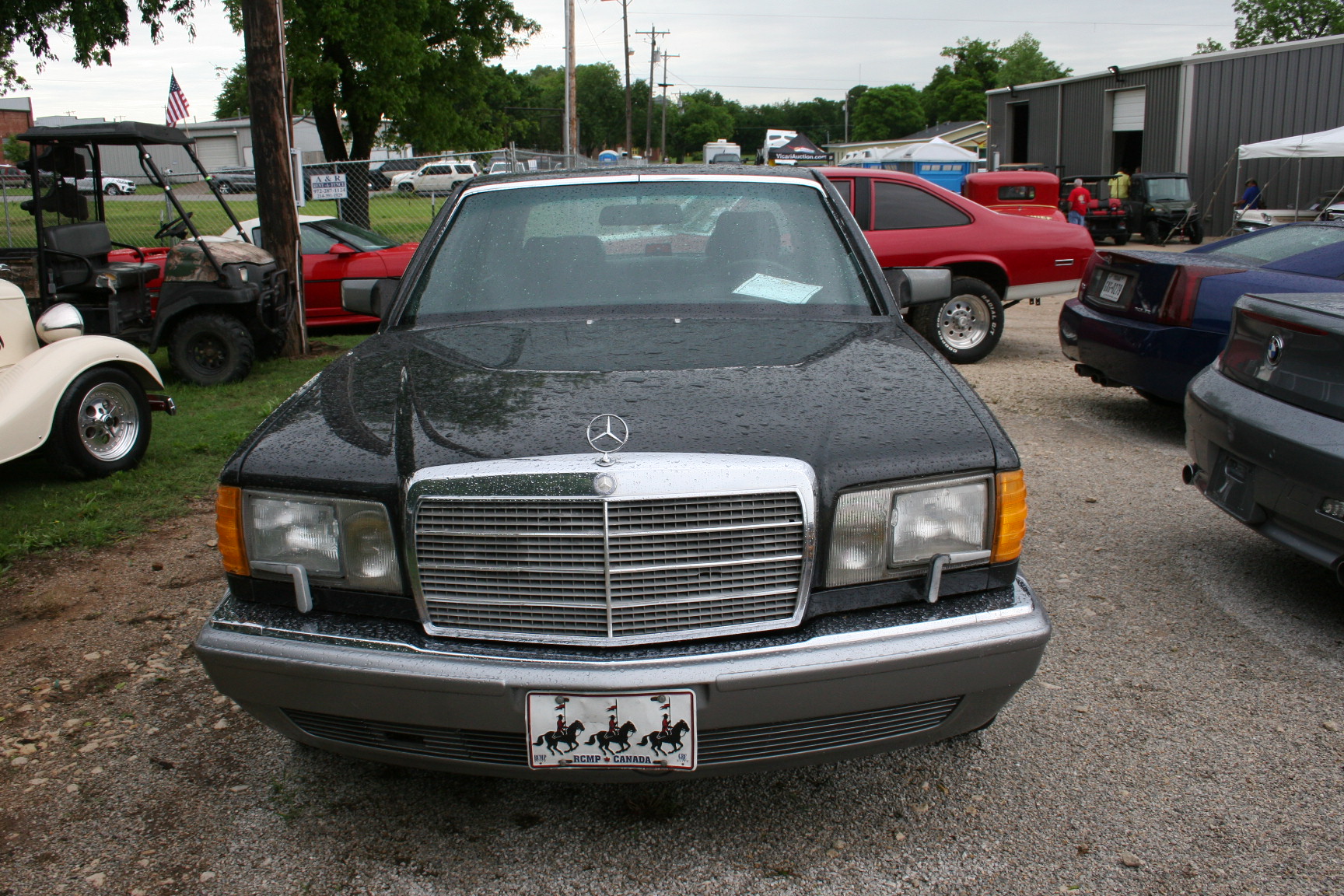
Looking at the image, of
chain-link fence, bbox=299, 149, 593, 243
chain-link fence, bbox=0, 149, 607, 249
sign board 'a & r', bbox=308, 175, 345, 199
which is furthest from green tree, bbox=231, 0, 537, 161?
sign board 'a & r', bbox=308, 175, 345, 199

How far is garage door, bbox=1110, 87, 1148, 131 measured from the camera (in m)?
32.3

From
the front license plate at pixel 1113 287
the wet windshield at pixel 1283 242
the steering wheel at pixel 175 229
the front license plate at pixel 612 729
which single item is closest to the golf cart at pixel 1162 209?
the wet windshield at pixel 1283 242

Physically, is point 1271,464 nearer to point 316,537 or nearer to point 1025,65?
point 316,537

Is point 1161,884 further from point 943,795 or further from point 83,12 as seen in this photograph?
point 83,12

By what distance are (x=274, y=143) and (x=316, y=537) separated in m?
8.40

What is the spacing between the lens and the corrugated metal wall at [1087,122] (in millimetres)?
30828

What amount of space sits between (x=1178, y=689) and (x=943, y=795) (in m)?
1.09

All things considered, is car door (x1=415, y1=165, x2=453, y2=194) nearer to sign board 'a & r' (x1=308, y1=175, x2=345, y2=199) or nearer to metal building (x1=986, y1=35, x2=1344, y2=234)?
sign board 'a & r' (x1=308, y1=175, x2=345, y2=199)

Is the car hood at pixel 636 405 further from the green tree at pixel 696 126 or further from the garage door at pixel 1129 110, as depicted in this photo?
the green tree at pixel 696 126

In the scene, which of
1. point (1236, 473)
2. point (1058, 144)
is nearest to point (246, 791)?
point (1236, 473)

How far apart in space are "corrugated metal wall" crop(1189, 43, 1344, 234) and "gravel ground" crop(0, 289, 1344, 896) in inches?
1097

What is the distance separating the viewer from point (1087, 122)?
116 ft

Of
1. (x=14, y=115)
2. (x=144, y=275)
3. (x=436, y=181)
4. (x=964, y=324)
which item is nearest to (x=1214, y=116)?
(x=436, y=181)

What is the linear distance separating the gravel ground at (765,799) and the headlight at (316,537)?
72 centimetres
